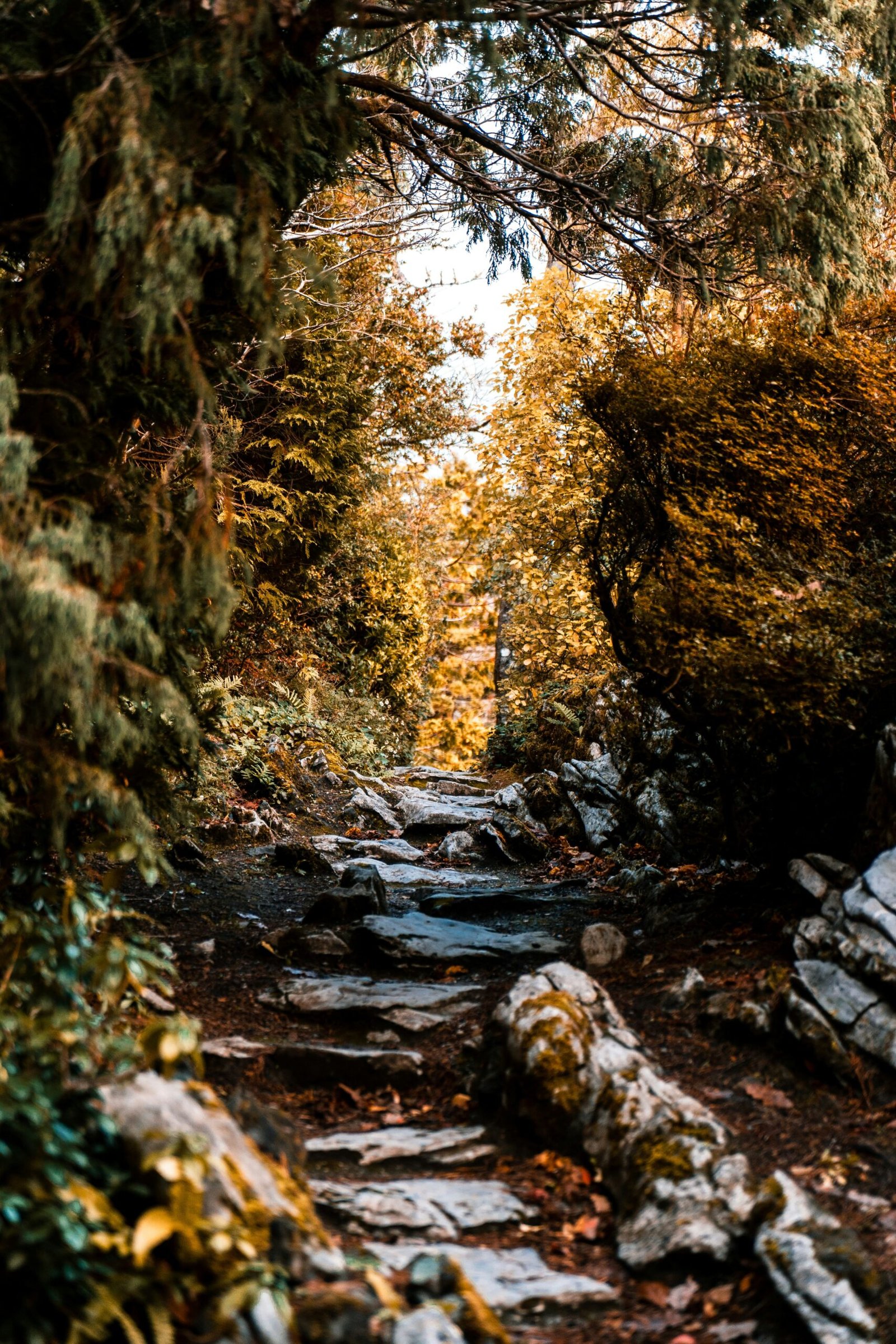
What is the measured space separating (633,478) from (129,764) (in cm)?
398

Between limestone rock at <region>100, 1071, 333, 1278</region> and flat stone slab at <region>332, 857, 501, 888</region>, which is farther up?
limestone rock at <region>100, 1071, 333, 1278</region>

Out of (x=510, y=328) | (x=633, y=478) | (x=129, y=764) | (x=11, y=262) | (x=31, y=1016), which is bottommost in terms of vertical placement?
(x=31, y=1016)

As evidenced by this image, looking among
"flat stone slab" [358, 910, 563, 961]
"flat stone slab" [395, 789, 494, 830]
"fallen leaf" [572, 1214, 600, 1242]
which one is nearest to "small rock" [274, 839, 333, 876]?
"flat stone slab" [358, 910, 563, 961]

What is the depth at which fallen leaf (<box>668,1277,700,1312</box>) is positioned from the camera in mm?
2986

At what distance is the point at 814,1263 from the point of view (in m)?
2.91

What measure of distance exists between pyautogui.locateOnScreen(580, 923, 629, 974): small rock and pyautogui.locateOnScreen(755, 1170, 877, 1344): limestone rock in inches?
98.3

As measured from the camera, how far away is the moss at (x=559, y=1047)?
153 inches

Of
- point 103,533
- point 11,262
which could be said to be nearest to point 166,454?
point 11,262

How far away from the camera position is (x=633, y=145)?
21.9 ft

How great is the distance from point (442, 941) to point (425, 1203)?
2890 mm

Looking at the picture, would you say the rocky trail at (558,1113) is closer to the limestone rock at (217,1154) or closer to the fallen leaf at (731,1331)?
the fallen leaf at (731,1331)

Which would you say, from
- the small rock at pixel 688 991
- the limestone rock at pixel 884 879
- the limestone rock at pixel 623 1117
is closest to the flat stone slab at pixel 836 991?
the limestone rock at pixel 884 879

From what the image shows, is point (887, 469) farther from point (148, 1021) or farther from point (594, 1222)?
point (148, 1021)

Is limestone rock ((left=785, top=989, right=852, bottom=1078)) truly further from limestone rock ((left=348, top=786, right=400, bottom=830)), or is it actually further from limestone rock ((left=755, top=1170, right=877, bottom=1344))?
limestone rock ((left=348, top=786, right=400, bottom=830))
